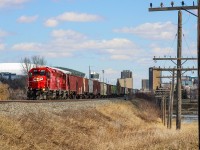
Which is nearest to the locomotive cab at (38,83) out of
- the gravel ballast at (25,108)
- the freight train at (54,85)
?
the freight train at (54,85)

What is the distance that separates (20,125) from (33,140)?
135 centimetres

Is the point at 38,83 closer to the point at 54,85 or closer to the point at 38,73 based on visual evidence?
the point at 38,73

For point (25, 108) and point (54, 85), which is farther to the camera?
point (54, 85)

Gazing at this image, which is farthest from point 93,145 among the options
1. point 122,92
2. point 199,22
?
point 122,92

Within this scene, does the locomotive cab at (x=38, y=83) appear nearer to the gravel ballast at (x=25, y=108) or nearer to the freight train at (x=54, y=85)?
the freight train at (x=54, y=85)

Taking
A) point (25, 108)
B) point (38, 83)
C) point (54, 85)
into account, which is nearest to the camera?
point (25, 108)

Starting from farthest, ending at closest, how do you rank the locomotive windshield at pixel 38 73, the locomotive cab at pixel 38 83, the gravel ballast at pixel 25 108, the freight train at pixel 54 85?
the locomotive windshield at pixel 38 73 < the freight train at pixel 54 85 < the locomotive cab at pixel 38 83 < the gravel ballast at pixel 25 108

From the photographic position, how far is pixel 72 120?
23.4 metres

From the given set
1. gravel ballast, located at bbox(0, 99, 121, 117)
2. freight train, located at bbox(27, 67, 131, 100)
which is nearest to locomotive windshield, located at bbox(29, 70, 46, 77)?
freight train, located at bbox(27, 67, 131, 100)

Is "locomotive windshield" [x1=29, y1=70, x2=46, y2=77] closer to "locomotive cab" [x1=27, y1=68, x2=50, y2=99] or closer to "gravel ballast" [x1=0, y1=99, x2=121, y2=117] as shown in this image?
"locomotive cab" [x1=27, y1=68, x2=50, y2=99]

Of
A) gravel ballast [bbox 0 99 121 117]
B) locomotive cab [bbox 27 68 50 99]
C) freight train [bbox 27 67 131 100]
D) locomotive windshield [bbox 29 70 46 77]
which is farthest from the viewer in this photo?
locomotive windshield [bbox 29 70 46 77]

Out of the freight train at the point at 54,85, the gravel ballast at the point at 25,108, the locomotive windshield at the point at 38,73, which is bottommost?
the gravel ballast at the point at 25,108

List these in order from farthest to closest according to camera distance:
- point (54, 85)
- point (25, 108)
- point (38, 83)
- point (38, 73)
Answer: point (54, 85), point (38, 73), point (38, 83), point (25, 108)

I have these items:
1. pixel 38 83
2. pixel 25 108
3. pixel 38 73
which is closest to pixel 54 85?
pixel 38 73
